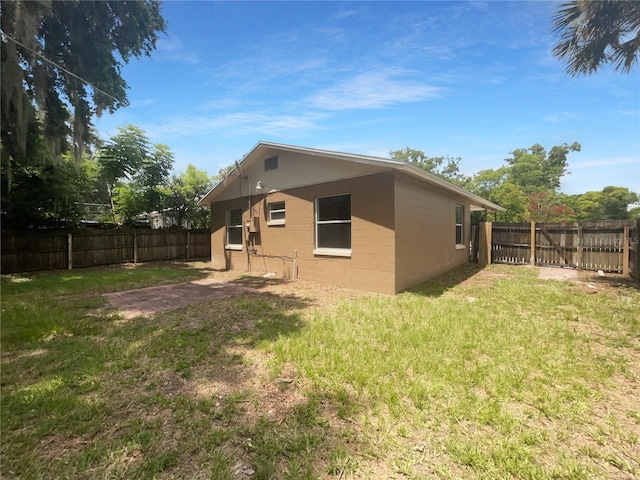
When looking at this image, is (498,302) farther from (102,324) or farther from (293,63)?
(293,63)

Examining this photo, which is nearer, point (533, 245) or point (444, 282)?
point (444, 282)

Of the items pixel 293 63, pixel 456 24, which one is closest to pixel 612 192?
pixel 456 24

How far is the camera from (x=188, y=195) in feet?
49.5

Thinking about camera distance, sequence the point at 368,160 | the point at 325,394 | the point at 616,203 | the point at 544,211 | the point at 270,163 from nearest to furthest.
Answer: the point at 325,394 → the point at 368,160 → the point at 270,163 → the point at 544,211 → the point at 616,203

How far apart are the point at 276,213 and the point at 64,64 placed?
23.6ft

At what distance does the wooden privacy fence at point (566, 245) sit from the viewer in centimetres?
855

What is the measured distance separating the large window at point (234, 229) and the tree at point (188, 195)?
189 inches

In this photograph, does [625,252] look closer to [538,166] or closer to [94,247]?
[94,247]

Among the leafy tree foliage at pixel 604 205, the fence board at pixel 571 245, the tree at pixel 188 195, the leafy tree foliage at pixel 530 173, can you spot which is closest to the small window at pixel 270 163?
the tree at pixel 188 195

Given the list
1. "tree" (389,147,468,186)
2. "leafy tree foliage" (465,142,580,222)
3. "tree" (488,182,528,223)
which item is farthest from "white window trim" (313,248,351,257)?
"tree" (389,147,468,186)

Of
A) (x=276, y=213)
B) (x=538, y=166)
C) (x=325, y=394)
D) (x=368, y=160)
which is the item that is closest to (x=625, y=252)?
(x=368, y=160)

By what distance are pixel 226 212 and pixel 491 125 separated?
39.4ft

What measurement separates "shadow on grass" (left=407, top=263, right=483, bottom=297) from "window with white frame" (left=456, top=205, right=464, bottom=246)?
1330 mm

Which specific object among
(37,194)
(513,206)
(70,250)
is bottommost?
(70,250)
